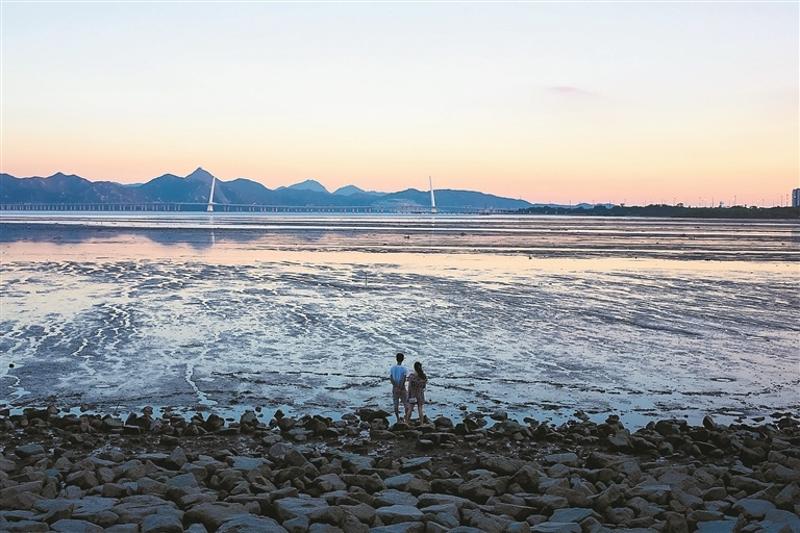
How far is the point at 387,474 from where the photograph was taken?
10.6 meters

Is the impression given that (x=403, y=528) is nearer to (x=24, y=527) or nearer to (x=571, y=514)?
(x=571, y=514)

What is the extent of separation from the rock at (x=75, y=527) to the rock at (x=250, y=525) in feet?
3.89

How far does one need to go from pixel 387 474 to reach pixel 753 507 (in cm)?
426

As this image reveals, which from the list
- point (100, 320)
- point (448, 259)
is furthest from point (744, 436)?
point (448, 259)

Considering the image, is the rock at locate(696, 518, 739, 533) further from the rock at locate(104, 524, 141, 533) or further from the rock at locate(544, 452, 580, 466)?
the rock at locate(104, 524, 141, 533)

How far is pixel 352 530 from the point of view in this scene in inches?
324

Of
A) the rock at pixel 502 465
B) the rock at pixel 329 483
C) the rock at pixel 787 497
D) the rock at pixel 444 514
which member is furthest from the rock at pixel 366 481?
the rock at pixel 787 497

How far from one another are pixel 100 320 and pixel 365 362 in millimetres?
9946

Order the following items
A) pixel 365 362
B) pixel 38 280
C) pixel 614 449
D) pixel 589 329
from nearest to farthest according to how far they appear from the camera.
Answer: pixel 614 449, pixel 365 362, pixel 589 329, pixel 38 280

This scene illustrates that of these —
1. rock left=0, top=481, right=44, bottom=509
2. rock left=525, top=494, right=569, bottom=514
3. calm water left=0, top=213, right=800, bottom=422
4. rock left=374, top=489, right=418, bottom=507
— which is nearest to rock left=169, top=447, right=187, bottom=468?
rock left=0, top=481, right=44, bottom=509

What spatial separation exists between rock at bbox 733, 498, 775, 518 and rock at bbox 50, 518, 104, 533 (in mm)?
6620

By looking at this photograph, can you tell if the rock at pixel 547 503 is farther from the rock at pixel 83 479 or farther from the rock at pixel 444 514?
the rock at pixel 83 479

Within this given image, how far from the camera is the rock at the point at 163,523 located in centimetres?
812

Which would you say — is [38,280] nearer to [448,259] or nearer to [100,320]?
[100,320]
